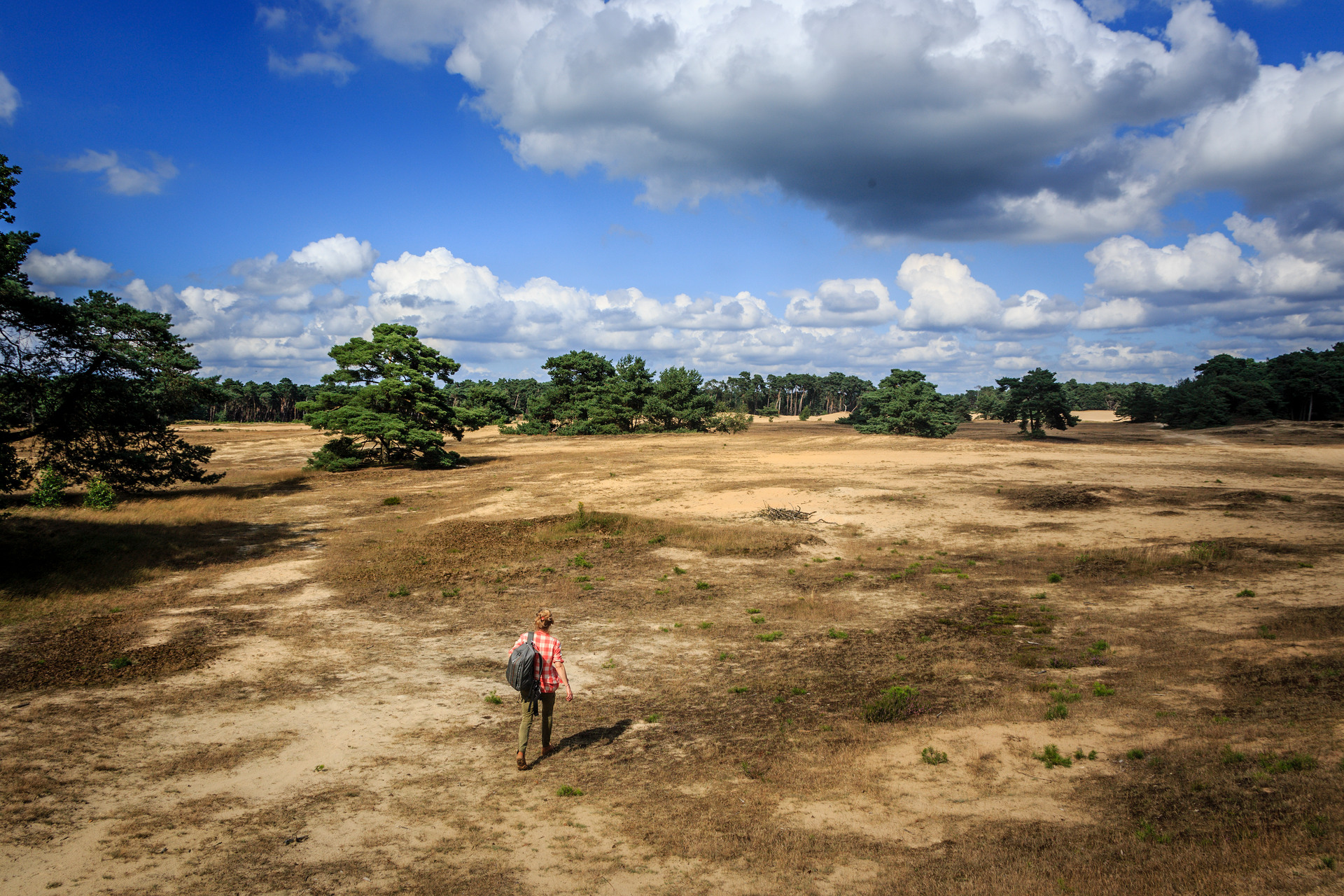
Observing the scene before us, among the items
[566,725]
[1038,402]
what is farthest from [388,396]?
[1038,402]

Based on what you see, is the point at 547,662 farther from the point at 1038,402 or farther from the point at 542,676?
the point at 1038,402

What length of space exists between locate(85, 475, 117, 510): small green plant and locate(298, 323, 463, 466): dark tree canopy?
13904 millimetres

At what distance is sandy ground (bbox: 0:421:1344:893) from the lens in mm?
6945

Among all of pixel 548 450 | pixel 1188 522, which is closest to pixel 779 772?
pixel 1188 522

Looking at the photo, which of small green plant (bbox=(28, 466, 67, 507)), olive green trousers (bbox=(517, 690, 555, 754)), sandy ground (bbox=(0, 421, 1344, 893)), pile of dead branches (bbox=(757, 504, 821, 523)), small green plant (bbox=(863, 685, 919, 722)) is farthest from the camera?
pile of dead branches (bbox=(757, 504, 821, 523))

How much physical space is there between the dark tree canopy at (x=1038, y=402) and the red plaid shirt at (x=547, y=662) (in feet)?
220

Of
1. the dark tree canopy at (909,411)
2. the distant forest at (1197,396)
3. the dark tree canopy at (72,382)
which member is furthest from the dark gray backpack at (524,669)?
the dark tree canopy at (909,411)

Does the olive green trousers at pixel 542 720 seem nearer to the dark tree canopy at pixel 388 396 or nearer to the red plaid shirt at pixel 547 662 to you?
the red plaid shirt at pixel 547 662

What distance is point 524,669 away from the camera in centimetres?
882

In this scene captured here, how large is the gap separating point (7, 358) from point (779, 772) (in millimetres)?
19539

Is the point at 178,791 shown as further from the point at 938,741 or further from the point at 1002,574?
the point at 1002,574

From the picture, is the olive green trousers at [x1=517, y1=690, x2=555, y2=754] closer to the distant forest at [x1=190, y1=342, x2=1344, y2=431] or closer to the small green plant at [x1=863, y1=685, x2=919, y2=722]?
the small green plant at [x1=863, y1=685, x2=919, y2=722]

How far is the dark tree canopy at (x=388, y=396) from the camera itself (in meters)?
40.5

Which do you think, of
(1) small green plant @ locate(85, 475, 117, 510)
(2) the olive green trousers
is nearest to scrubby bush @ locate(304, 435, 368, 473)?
(1) small green plant @ locate(85, 475, 117, 510)
